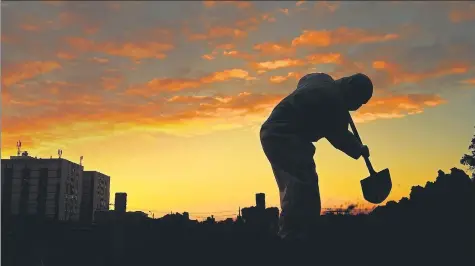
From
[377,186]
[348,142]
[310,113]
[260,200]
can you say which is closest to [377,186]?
[377,186]

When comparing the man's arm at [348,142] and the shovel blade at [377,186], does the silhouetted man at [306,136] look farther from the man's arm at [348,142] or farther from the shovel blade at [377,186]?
the shovel blade at [377,186]

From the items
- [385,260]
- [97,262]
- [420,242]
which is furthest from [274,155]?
[97,262]

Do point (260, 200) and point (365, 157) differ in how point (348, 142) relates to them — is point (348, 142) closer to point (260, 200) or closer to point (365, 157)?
point (365, 157)

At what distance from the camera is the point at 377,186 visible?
21.4 feet

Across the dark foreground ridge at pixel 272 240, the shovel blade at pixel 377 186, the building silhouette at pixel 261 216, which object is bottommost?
the dark foreground ridge at pixel 272 240

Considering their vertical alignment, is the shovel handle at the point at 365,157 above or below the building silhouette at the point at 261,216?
above

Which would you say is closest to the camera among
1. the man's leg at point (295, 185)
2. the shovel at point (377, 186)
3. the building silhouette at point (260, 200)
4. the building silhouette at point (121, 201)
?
the man's leg at point (295, 185)

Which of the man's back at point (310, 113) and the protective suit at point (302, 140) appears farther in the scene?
the man's back at point (310, 113)

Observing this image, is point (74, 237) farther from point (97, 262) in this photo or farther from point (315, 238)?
point (315, 238)

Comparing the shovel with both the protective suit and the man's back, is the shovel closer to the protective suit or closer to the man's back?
the protective suit

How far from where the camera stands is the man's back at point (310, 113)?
6613 mm

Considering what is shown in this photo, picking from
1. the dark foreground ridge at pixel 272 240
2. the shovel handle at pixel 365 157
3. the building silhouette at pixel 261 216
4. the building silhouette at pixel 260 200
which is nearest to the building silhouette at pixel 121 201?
the dark foreground ridge at pixel 272 240

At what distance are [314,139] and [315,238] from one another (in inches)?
53.3

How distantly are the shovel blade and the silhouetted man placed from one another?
0.39 m
